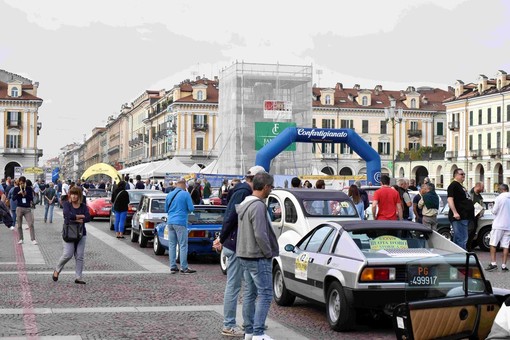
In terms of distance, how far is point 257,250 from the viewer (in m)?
8.22

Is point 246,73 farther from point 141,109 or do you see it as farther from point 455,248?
point 141,109

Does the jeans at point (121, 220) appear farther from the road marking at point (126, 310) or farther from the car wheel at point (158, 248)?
the road marking at point (126, 310)

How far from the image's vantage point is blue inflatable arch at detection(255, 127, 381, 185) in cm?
3388

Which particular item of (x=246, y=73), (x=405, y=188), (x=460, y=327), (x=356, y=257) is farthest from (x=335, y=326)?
(x=246, y=73)

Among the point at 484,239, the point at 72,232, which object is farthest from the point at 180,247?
the point at 484,239

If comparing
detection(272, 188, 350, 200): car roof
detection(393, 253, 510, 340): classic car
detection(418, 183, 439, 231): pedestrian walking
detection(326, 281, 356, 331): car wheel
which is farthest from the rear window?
detection(418, 183, 439, 231): pedestrian walking

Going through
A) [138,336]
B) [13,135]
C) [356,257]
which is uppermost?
[13,135]

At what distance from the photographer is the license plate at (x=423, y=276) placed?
7.19 metres

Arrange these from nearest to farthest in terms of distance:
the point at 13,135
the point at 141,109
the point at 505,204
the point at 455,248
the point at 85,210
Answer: the point at 455,248 → the point at 85,210 → the point at 505,204 → the point at 13,135 → the point at 141,109

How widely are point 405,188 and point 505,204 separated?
3.39m

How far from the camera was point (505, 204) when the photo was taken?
15.9m

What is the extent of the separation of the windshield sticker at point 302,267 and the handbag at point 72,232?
4.52 metres

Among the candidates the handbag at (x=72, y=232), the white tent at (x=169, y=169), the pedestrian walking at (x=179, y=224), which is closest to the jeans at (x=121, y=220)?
the pedestrian walking at (x=179, y=224)

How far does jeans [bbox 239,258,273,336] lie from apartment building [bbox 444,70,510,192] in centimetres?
7812
